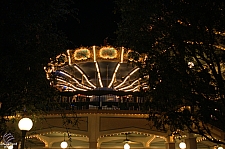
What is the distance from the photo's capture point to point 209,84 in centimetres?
587

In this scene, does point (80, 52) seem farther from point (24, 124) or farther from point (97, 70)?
point (24, 124)

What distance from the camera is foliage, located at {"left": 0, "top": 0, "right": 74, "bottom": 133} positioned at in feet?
18.4

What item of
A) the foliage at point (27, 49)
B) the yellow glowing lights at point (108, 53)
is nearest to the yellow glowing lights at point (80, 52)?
the yellow glowing lights at point (108, 53)

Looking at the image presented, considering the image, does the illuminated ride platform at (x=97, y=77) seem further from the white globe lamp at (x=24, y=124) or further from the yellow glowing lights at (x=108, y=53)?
the white globe lamp at (x=24, y=124)

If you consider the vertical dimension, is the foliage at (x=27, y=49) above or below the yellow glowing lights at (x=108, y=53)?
below

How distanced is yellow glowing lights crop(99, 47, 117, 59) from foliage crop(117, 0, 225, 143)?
10.4 m

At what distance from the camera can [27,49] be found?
238 inches

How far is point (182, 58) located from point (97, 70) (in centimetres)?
1350

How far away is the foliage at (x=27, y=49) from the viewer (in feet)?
18.4

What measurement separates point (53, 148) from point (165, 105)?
1294cm

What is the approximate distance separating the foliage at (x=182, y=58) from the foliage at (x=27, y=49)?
1834 millimetres

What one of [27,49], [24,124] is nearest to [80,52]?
[24,124]

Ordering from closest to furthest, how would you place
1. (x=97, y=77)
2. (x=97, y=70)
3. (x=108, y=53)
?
1. (x=108, y=53)
2. (x=97, y=70)
3. (x=97, y=77)

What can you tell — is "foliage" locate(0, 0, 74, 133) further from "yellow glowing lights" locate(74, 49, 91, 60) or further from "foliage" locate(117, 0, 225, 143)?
"yellow glowing lights" locate(74, 49, 91, 60)
